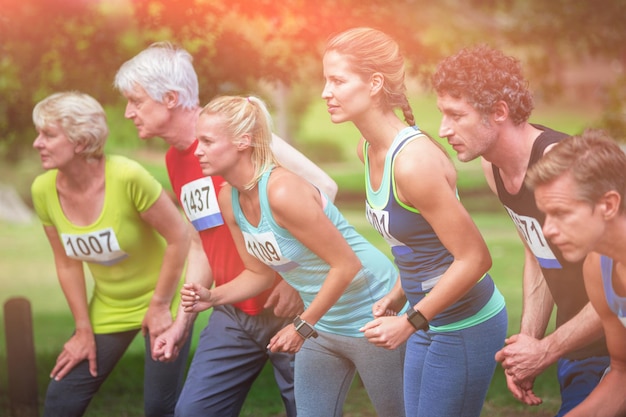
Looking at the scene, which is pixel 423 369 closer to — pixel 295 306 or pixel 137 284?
pixel 295 306

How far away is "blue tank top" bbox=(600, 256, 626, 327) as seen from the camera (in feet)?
9.61

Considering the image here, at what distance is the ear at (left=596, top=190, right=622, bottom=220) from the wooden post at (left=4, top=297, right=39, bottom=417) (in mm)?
4121

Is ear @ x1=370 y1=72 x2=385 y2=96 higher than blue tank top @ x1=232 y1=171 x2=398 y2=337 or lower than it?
higher

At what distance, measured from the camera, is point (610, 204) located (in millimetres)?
2838

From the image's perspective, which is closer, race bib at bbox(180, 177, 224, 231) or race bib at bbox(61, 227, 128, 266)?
race bib at bbox(180, 177, 224, 231)

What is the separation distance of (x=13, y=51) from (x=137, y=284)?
117 inches

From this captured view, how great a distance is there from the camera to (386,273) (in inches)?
153

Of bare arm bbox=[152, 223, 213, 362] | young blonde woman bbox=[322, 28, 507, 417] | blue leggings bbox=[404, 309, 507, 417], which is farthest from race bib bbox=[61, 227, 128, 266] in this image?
blue leggings bbox=[404, 309, 507, 417]

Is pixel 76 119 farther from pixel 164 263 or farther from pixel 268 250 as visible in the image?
pixel 268 250

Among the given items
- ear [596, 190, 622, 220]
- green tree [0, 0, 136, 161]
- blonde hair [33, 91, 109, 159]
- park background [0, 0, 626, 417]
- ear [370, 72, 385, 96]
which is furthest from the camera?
green tree [0, 0, 136, 161]

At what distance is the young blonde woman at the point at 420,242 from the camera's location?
3.27 m

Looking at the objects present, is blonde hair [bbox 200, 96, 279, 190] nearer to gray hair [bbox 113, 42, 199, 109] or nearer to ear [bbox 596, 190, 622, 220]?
gray hair [bbox 113, 42, 199, 109]

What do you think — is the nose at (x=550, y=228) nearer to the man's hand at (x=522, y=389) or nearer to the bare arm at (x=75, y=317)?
the man's hand at (x=522, y=389)

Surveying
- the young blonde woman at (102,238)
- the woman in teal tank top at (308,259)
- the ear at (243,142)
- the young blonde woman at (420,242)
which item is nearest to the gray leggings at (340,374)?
the woman in teal tank top at (308,259)
